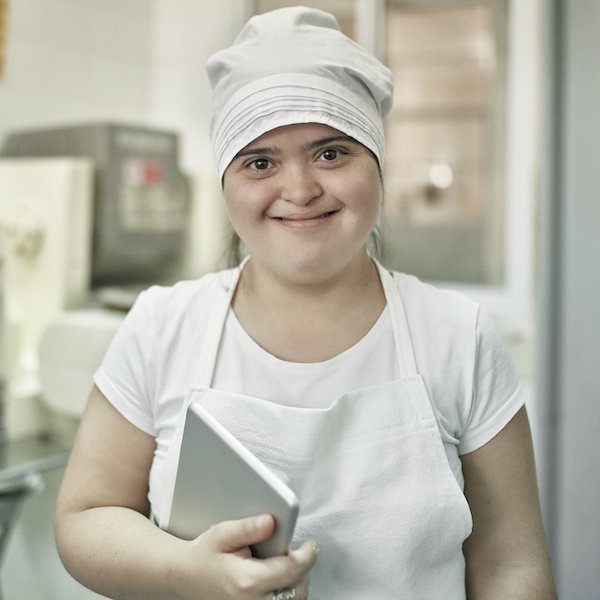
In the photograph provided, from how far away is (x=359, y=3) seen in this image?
2137 mm

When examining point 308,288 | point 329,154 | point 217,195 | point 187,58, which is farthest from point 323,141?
point 187,58

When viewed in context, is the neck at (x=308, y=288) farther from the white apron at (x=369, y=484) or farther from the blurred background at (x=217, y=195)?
the blurred background at (x=217, y=195)

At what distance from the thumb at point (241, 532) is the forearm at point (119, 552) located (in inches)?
2.7

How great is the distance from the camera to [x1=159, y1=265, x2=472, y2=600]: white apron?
0.64 metres

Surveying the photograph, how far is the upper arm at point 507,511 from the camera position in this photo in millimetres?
700

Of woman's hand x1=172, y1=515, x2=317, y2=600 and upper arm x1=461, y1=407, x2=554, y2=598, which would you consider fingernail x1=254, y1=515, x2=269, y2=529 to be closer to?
woman's hand x1=172, y1=515, x2=317, y2=600

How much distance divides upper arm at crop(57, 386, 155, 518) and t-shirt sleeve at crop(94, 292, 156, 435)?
1cm

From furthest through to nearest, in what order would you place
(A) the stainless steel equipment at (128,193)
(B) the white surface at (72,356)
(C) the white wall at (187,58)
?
(C) the white wall at (187,58), (A) the stainless steel equipment at (128,193), (B) the white surface at (72,356)

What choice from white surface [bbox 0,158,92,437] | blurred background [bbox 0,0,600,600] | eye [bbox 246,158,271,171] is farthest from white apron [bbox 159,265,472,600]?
white surface [bbox 0,158,92,437]

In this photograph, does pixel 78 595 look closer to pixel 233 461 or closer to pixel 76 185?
pixel 233 461

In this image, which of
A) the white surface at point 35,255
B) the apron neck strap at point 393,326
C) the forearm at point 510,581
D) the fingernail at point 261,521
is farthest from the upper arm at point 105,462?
the white surface at point 35,255

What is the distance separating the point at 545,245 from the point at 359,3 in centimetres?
141

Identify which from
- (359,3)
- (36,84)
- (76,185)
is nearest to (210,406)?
(76,185)

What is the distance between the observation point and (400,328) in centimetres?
71
